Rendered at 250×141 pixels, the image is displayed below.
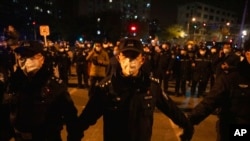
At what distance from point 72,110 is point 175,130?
5.28 meters

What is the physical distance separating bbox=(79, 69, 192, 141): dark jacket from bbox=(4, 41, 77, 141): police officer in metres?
0.29

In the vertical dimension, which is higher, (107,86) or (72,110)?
(107,86)

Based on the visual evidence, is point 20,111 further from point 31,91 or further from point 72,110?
point 72,110

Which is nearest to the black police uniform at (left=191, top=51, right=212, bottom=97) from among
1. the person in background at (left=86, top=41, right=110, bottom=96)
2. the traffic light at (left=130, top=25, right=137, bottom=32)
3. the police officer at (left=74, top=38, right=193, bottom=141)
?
the traffic light at (left=130, top=25, right=137, bottom=32)

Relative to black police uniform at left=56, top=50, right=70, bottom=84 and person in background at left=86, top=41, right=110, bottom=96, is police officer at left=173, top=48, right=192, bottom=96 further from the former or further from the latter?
black police uniform at left=56, top=50, right=70, bottom=84

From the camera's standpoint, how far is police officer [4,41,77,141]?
152 inches

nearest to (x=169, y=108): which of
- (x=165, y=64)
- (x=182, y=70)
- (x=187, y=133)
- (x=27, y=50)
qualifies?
(x=187, y=133)

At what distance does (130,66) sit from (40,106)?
983 mm

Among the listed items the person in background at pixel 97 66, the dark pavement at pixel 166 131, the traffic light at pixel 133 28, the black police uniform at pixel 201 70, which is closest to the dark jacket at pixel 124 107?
the dark pavement at pixel 166 131

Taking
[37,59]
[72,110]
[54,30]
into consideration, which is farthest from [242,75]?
[54,30]

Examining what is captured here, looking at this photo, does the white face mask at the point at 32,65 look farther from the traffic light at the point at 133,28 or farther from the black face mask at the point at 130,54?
the traffic light at the point at 133,28

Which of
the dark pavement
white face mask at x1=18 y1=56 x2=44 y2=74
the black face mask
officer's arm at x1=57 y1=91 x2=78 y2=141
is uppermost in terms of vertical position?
the black face mask

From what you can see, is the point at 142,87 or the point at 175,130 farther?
the point at 175,130

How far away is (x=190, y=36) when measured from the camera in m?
74.2
